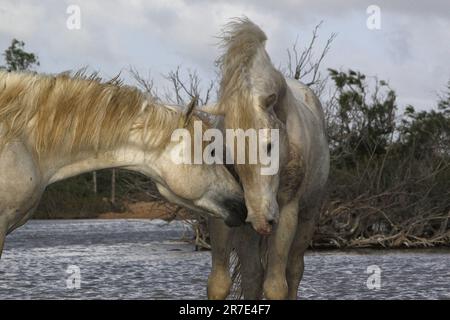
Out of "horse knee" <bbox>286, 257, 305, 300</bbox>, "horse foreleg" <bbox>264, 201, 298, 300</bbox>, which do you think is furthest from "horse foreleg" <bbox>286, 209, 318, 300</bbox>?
"horse foreleg" <bbox>264, 201, 298, 300</bbox>

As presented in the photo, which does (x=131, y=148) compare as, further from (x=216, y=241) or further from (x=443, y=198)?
(x=443, y=198)

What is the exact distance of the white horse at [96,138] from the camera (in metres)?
5.07

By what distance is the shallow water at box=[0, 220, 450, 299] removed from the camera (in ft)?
40.6

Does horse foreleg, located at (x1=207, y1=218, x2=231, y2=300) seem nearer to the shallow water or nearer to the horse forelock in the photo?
the horse forelock

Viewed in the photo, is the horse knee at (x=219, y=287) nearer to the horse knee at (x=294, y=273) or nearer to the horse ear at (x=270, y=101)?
the horse knee at (x=294, y=273)

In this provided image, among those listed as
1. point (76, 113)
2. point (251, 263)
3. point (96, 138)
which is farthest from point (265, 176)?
point (251, 263)

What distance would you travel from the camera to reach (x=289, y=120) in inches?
229

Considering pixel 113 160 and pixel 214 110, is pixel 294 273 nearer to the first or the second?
pixel 214 110

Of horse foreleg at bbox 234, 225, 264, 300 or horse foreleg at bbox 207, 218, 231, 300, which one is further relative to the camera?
horse foreleg at bbox 234, 225, 264, 300

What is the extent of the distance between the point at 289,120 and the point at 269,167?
2.03ft

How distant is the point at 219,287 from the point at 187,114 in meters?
1.36

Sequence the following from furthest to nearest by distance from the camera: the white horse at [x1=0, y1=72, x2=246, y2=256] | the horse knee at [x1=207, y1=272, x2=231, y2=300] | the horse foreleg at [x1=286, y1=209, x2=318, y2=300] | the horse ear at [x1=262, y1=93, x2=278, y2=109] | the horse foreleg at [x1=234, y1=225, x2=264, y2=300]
→ 1. the horse foreleg at [x1=286, y1=209, x2=318, y2=300]
2. the horse foreleg at [x1=234, y1=225, x2=264, y2=300]
3. the horse knee at [x1=207, y1=272, x2=231, y2=300]
4. the horse ear at [x1=262, y1=93, x2=278, y2=109]
5. the white horse at [x1=0, y1=72, x2=246, y2=256]

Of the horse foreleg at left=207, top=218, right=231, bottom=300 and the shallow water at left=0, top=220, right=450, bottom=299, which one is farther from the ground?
the horse foreleg at left=207, top=218, right=231, bottom=300

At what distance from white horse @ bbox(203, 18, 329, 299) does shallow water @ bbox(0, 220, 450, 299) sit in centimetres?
473
